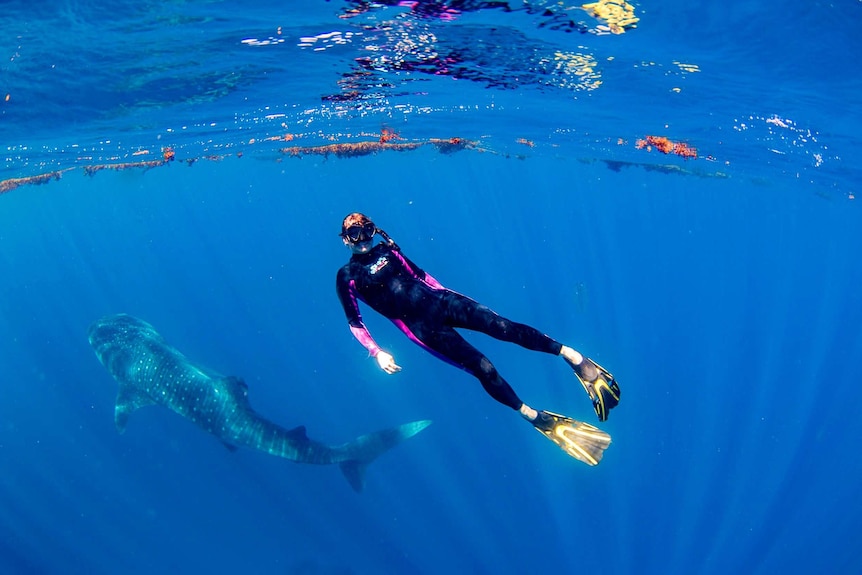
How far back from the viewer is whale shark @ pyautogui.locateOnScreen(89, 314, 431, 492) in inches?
510

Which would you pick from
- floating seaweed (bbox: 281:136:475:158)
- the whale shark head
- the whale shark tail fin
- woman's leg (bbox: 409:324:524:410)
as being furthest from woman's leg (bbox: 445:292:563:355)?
floating seaweed (bbox: 281:136:475:158)

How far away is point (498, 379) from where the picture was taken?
22.7 feet

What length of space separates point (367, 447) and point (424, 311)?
7.26 metres

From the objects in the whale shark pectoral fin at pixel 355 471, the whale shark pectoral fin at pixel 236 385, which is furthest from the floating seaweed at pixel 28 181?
the whale shark pectoral fin at pixel 355 471

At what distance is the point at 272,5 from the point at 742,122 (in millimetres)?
14919

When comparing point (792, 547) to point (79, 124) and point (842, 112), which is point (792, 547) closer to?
point (842, 112)

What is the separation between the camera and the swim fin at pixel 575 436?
6895mm

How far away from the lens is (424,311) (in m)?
7.39

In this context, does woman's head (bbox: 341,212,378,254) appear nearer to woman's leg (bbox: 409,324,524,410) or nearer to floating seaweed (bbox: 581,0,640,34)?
woman's leg (bbox: 409,324,524,410)

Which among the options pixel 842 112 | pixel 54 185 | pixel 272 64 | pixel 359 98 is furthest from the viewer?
pixel 54 185

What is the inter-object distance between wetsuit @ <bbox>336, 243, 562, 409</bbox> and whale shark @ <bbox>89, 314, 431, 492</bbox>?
592 cm

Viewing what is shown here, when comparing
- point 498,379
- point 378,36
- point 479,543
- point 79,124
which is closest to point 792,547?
point 479,543

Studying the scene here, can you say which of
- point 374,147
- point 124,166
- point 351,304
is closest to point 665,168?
point 374,147

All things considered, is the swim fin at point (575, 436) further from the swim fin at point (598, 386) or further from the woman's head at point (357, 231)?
the woman's head at point (357, 231)
